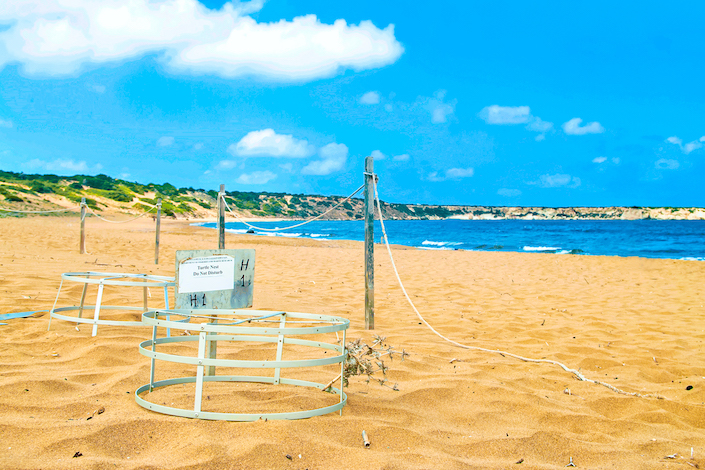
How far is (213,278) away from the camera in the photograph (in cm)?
294

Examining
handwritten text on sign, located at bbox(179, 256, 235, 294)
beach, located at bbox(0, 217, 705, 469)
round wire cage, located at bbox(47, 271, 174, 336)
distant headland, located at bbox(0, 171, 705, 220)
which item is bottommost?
beach, located at bbox(0, 217, 705, 469)

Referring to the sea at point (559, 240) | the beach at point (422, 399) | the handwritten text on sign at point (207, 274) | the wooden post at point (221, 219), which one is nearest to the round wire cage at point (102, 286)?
the beach at point (422, 399)

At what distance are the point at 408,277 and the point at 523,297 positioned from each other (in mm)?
3010

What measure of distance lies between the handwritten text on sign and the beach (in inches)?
27.4

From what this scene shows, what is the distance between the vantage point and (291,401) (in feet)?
9.33

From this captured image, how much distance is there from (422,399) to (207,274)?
5.60ft

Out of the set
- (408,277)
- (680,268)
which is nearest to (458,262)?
(408,277)

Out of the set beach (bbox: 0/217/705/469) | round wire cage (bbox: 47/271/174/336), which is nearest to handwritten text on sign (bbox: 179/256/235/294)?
beach (bbox: 0/217/705/469)

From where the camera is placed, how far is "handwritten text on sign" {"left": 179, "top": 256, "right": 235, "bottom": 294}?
284 centimetres

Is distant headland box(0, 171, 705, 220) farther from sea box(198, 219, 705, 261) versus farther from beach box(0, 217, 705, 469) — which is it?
sea box(198, 219, 705, 261)

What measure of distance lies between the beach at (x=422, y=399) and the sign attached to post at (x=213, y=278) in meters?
0.61

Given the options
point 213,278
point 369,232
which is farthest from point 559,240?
point 213,278

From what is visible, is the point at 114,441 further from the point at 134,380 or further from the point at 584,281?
the point at 584,281

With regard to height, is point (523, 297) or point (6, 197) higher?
point (6, 197)
